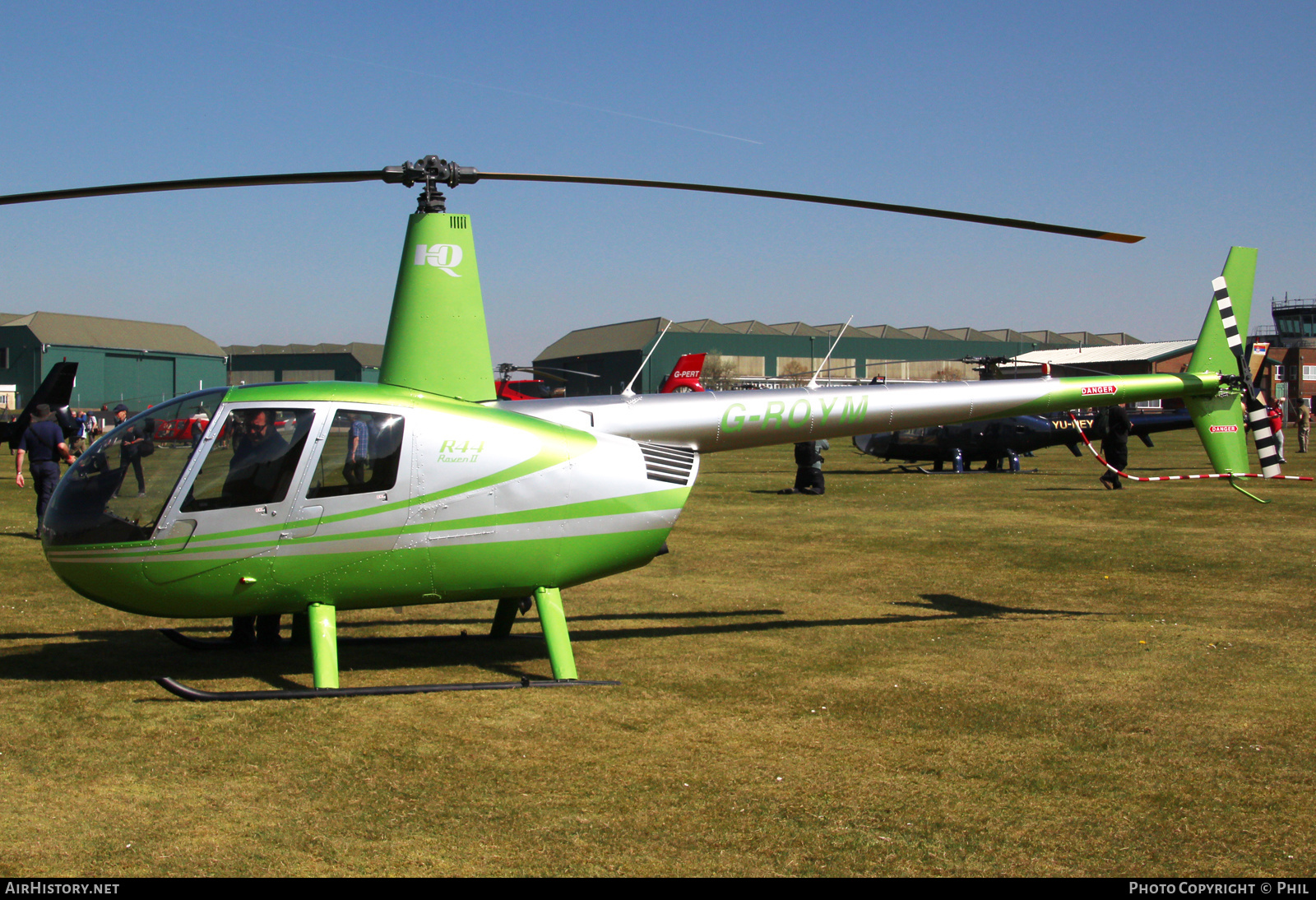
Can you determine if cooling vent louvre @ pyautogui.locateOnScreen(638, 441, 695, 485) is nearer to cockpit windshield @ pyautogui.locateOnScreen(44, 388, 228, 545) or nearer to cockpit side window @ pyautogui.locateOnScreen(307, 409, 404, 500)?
cockpit side window @ pyautogui.locateOnScreen(307, 409, 404, 500)

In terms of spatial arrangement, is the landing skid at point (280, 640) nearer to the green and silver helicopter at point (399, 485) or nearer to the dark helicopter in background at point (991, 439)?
the green and silver helicopter at point (399, 485)

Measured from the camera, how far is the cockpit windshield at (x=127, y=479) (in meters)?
6.39

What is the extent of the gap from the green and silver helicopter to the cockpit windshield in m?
0.01

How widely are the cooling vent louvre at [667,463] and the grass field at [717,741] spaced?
136 cm

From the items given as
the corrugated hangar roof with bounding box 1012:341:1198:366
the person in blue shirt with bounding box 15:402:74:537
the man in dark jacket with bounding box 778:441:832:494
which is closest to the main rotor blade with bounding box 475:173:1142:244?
the person in blue shirt with bounding box 15:402:74:537

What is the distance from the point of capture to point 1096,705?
6.48 meters

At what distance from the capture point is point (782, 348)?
330 feet

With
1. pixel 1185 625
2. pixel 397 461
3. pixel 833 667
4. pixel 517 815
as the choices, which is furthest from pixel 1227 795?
pixel 397 461

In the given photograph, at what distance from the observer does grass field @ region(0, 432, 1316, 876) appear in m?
4.36

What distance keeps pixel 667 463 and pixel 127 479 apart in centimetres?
361

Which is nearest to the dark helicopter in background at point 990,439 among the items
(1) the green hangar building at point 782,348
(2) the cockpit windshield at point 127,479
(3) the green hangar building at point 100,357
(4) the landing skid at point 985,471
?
(4) the landing skid at point 985,471

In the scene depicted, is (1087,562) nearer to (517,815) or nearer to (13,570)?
(517,815)

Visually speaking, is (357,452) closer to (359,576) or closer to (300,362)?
(359,576)

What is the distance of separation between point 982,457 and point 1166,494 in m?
6.13
